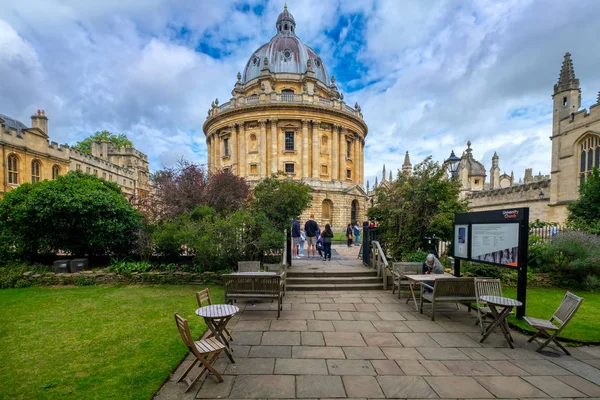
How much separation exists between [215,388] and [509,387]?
3.83 metres

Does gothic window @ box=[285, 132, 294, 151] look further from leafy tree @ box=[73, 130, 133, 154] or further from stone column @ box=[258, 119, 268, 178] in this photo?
leafy tree @ box=[73, 130, 133, 154]

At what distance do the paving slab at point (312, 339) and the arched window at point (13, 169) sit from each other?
32.5m

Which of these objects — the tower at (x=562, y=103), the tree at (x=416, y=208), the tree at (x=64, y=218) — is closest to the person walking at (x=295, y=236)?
the tree at (x=416, y=208)

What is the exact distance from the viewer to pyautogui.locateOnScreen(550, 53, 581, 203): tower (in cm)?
2302

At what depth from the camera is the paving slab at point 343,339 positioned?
4.99 meters

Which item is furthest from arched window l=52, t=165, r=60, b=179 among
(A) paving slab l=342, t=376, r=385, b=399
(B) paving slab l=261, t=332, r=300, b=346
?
(A) paving slab l=342, t=376, r=385, b=399

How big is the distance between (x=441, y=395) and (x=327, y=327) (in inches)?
99.9

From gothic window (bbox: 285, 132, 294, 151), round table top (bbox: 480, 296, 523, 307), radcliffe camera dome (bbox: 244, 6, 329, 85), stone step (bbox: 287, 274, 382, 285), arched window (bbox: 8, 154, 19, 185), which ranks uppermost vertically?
radcliffe camera dome (bbox: 244, 6, 329, 85)

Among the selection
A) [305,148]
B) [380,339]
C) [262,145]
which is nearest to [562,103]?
[305,148]

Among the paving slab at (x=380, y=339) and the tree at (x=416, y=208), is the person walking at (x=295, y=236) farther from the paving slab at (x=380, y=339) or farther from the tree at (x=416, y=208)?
the paving slab at (x=380, y=339)

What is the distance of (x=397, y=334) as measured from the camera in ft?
17.8

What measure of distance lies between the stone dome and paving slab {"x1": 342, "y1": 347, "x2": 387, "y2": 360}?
42.5m

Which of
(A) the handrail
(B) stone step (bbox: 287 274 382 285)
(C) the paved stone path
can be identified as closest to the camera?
(C) the paved stone path

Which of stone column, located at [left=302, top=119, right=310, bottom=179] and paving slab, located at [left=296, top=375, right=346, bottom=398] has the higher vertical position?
stone column, located at [left=302, top=119, right=310, bottom=179]
